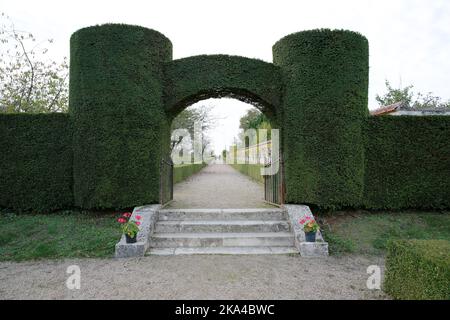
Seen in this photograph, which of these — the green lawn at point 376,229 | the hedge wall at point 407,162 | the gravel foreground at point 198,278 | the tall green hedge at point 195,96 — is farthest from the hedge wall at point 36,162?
the hedge wall at point 407,162

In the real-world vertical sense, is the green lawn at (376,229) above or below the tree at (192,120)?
below

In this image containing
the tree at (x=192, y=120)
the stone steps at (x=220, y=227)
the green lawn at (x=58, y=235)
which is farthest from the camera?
the tree at (x=192, y=120)

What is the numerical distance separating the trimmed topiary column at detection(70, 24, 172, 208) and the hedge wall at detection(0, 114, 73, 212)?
1.58 feet

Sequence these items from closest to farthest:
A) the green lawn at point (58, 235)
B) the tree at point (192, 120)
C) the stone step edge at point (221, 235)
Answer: the green lawn at point (58, 235) < the stone step edge at point (221, 235) < the tree at point (192, 120)

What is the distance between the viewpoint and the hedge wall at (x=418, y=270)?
119 inches

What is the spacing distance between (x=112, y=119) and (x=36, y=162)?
2.49 m

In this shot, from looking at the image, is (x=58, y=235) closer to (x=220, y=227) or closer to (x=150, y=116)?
(x=150, y=116)

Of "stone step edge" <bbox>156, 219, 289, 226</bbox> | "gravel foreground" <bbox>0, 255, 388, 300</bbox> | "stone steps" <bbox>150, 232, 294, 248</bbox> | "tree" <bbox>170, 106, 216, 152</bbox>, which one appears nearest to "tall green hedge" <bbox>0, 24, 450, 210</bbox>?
"stone step edge" <bbox>156, 219, 289, 226</bbox>

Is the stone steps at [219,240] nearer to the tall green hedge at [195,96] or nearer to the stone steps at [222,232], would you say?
the stone steps at [222,232]

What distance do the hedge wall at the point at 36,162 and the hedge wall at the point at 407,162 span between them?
25.9 feet

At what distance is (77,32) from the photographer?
713 cm

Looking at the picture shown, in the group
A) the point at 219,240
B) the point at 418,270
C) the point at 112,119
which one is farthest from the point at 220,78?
the point at 418,270

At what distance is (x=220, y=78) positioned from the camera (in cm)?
721

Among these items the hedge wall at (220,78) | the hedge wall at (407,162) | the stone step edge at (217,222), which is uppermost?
the hedge wall at (220,78)
